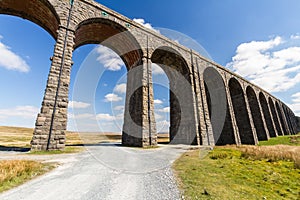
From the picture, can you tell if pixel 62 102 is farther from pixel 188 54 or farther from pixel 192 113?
pixel 188 54

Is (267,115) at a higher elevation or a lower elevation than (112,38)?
lower

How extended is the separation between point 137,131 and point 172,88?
1114cm

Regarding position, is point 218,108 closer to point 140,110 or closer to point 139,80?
point 139,80

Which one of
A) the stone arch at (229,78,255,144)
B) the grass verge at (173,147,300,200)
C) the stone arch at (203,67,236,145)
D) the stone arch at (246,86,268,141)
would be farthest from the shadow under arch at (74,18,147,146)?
the stone arch at (246,86,268,141)

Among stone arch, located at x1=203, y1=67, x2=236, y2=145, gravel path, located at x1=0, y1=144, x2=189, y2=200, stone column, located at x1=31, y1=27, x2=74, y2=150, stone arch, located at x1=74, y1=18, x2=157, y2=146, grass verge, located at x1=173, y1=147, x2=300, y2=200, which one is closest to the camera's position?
gravel path, located at x1=0, y1=144, x2=189, y2=200

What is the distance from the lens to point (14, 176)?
13.0 ft

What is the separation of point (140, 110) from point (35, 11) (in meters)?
12.8

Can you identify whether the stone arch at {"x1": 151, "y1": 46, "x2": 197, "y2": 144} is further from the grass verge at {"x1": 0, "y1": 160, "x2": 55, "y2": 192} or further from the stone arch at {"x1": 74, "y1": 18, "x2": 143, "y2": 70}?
the grass verge at {"x1": 0, "y1": 160, "x2": 55, "y2": 192}

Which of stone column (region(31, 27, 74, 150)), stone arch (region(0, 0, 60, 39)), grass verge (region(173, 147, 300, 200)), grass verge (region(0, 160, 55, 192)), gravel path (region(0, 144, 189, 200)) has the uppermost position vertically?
stone arch (region(0, 0, 60, 39))

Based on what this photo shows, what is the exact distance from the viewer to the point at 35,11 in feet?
41.5

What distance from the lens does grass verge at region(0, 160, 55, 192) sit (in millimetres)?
3607

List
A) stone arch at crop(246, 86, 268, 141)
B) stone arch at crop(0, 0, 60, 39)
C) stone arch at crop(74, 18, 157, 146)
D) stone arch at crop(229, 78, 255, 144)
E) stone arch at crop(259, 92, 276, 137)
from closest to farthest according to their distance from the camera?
stone arch at crop(0, 0, 60, 39), stone arch at crop(74, 18, 157, 146), stone arch at crop(229, 78, 255, 144), stone arch at crop(246, 86, 268, 141), stone arch at crop(259, 92, 276, 137)

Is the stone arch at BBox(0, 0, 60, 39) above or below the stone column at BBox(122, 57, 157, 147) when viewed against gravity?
above

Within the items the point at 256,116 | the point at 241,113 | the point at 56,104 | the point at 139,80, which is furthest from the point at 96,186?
the point at 256,116
